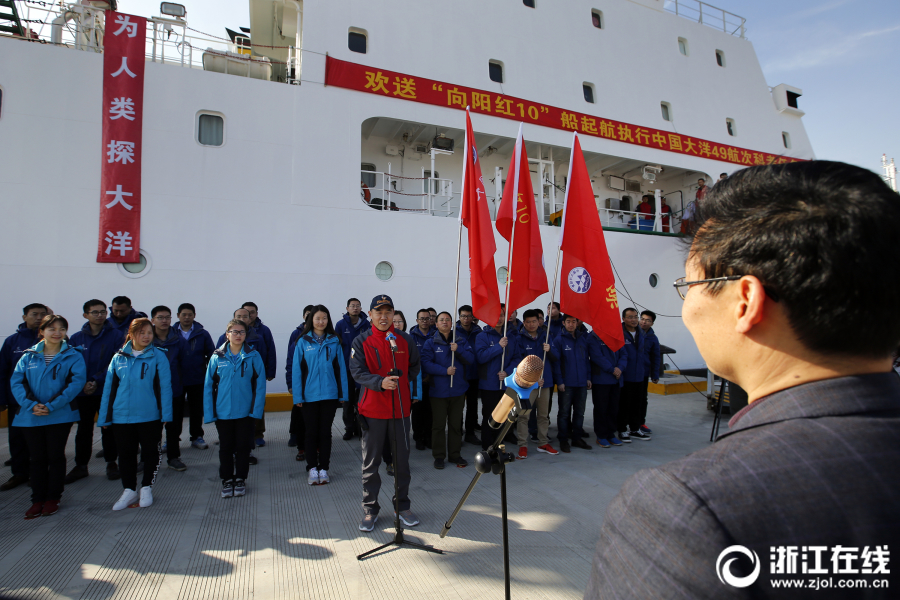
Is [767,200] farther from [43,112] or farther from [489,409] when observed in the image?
[43,112]

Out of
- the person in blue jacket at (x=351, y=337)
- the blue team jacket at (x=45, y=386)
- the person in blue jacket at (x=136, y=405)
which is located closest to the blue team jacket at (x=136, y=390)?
the person in blue jacket at (x=136, y=405)

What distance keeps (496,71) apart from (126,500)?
8.61 m

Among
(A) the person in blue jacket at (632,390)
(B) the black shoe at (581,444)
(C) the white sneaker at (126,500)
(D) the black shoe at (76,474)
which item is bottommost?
(B) the black shoe at (581,444)

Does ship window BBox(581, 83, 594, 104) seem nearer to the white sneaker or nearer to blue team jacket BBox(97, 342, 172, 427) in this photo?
blue team jacket BBox(97, 342, 172, 427)

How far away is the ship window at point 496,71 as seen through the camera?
8695 millimetres

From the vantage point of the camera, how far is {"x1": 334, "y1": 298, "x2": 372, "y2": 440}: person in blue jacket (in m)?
5.27

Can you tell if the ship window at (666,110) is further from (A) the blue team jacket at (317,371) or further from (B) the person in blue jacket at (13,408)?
(B) the person in blue jacket at (13,408)

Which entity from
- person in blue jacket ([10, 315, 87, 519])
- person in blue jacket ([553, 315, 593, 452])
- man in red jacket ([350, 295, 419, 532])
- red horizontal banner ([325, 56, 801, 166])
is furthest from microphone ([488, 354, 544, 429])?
red horizontal banner ([325, 56, 801, 166])

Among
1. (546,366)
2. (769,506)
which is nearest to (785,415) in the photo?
(769,506)

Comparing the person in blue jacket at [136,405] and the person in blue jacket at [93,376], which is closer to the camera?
the person in blue jacket at [136,405]

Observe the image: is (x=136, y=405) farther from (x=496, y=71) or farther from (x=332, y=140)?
(x=496, y=71)

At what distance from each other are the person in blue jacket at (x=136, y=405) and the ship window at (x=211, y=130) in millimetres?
4243

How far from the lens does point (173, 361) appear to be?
4.42 meters

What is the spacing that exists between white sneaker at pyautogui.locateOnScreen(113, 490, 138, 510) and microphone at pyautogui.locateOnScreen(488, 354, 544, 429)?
10.6ft
